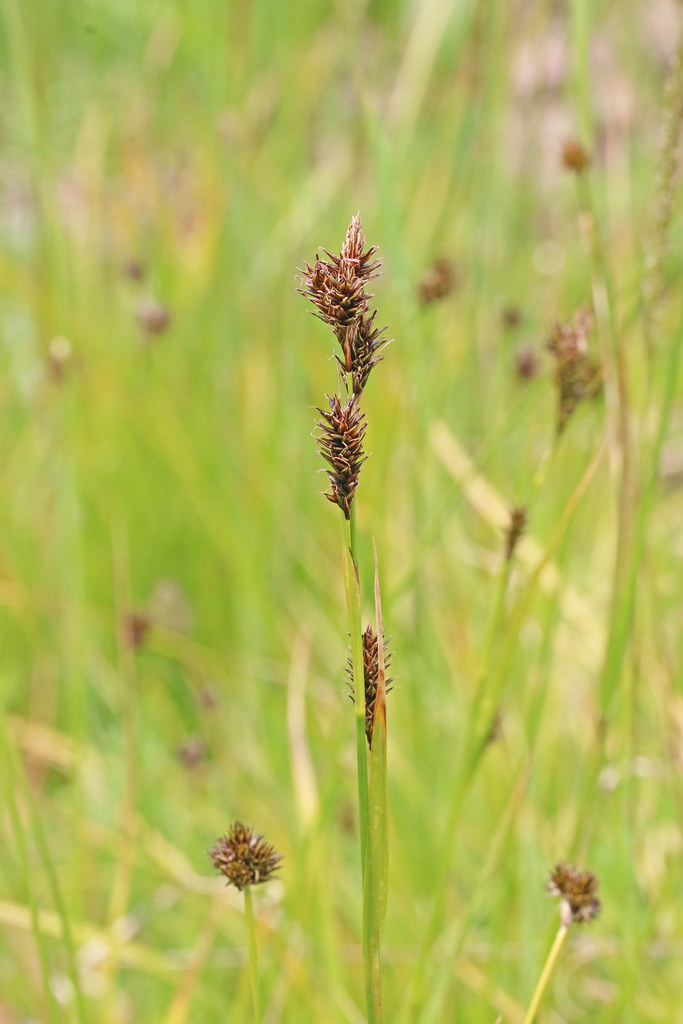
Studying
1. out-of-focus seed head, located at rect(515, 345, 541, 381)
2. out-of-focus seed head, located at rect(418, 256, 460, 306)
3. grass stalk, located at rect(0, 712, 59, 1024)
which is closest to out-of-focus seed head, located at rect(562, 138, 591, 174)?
out-of-focus seed head, located at rect(418, 256, 460, 306)

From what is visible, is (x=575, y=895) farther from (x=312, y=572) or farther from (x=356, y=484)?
(x=312, y=572)

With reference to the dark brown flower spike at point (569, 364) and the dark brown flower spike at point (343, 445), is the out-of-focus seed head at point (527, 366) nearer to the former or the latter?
the dark brown flower spike at point (569, 364)

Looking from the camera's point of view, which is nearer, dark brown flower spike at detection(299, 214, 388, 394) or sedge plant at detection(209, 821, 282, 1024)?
dark brown flower spike at detection(299, 214, 388, 394)

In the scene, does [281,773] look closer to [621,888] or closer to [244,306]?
[621,888]

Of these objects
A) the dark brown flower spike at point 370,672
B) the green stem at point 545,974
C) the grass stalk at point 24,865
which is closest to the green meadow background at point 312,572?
the grass stalk at point 24,865

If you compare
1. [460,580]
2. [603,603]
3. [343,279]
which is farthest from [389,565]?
[343,279]

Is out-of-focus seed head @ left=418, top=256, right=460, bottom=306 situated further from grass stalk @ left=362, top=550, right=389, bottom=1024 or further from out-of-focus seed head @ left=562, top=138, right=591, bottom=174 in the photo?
grass stalk @ left=362, top=550, right=389, bottom=1024

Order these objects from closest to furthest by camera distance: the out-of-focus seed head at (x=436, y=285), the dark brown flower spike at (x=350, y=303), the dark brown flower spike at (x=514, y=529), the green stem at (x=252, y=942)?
the dark brown flower spike at (x=350, y=303)
the green stem at (x=252, y=942)
the dark brown flower spike at (x=514, y=529)
the out-of-focus seed head at (x=436, y=285)
